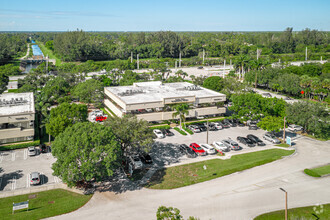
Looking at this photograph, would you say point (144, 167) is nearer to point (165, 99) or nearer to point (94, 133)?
point (94, 133)

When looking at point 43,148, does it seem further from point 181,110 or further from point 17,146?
point 181,110

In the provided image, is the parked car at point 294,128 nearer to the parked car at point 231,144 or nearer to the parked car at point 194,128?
the parked car at point 231,144

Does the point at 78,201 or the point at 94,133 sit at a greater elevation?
the point at 94,133

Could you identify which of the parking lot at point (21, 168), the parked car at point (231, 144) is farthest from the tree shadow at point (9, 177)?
the parked car at point (231, 144)

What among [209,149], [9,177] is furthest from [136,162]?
[9,177]

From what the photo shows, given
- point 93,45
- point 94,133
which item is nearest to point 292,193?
point 94,133

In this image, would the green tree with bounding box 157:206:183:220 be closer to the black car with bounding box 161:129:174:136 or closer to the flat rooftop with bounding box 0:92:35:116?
the black car with bounding box 161:129:174:136
